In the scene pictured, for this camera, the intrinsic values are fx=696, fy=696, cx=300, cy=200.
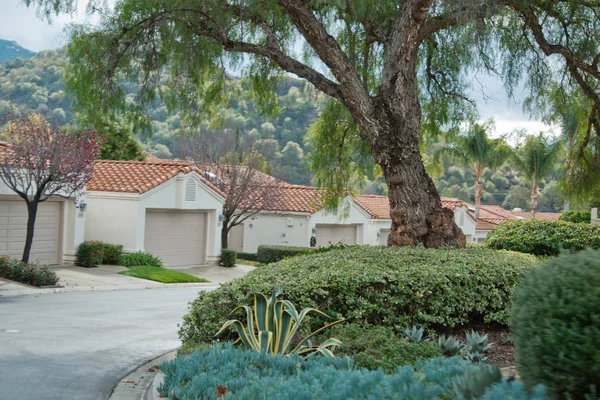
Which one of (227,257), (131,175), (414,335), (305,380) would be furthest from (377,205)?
(305,380)

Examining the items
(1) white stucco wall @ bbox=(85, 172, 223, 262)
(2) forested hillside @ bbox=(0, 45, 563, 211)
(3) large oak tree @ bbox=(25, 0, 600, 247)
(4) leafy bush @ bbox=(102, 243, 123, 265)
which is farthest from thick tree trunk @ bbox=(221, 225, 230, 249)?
(3) large oak tree @ bbox=(25, 0, 600, 247)

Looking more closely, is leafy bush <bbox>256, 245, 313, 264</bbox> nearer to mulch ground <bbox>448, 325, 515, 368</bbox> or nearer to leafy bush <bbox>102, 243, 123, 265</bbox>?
leafy bush <bbox>102, 243, 123, 265</bbox>

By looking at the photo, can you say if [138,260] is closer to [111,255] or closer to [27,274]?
[111,255]

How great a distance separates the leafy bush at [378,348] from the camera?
22.8ft

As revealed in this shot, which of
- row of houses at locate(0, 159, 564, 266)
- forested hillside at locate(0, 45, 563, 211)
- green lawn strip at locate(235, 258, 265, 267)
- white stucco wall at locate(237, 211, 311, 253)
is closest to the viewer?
row of houses at locate(0, 159, 564, 266)

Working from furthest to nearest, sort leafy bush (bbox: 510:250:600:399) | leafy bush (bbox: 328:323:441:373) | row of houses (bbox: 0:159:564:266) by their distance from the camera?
row of houses (bbox: 0:159:564:266) → leafy bush (bbox: 328:323:441:373) → leafy bush (bbox: 510:250:600:399)

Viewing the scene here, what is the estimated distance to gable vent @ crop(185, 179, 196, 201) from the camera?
30.1m

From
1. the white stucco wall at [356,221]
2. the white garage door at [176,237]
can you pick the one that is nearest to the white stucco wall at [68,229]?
A: the white garage door at [176,237]

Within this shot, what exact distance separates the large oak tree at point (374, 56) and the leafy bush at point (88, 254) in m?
11.8

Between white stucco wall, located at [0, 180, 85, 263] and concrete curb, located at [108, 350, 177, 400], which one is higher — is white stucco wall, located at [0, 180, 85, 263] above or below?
above

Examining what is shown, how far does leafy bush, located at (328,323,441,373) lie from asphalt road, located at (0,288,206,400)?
2.72 metres

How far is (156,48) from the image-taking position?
14148 millimetres

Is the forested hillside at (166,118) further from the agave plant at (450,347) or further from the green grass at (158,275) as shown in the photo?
the agave plant at (450,347)

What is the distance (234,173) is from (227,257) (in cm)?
790
